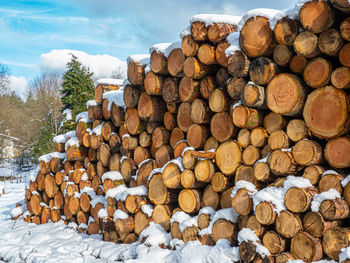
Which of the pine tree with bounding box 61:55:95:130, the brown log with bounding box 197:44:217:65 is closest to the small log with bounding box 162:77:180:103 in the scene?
the brown log with bounding box 197:44:217:65

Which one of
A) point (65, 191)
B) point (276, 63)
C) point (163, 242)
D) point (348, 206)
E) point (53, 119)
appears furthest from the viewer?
point (53, 119)

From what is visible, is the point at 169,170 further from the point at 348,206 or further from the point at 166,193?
the point at 348,206

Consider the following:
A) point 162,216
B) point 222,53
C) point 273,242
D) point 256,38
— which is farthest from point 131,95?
point 273,242

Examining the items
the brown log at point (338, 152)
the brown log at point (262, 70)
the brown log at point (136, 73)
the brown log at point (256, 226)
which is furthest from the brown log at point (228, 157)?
the brown log at point (136, 73)

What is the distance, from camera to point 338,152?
9.77ft

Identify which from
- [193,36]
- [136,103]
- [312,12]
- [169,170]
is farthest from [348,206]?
[136,103]

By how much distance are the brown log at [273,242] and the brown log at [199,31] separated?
2.47 metres

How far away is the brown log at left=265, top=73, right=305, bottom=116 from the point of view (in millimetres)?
3240

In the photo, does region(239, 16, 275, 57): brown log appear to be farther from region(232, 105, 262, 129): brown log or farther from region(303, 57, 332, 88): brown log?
region(232, 105, 262, 129): brown log

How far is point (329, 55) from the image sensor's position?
3061mm

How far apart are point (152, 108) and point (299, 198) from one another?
8.93 feet

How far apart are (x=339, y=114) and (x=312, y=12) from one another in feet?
3.25

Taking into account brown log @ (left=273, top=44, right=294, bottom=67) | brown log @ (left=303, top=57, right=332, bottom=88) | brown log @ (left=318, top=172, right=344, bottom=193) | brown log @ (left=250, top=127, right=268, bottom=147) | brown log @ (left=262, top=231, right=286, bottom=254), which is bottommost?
brown log @ (left=262, top=231, right=286, bottom=254)

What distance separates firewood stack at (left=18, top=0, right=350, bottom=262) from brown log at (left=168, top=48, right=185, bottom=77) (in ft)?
0.07
